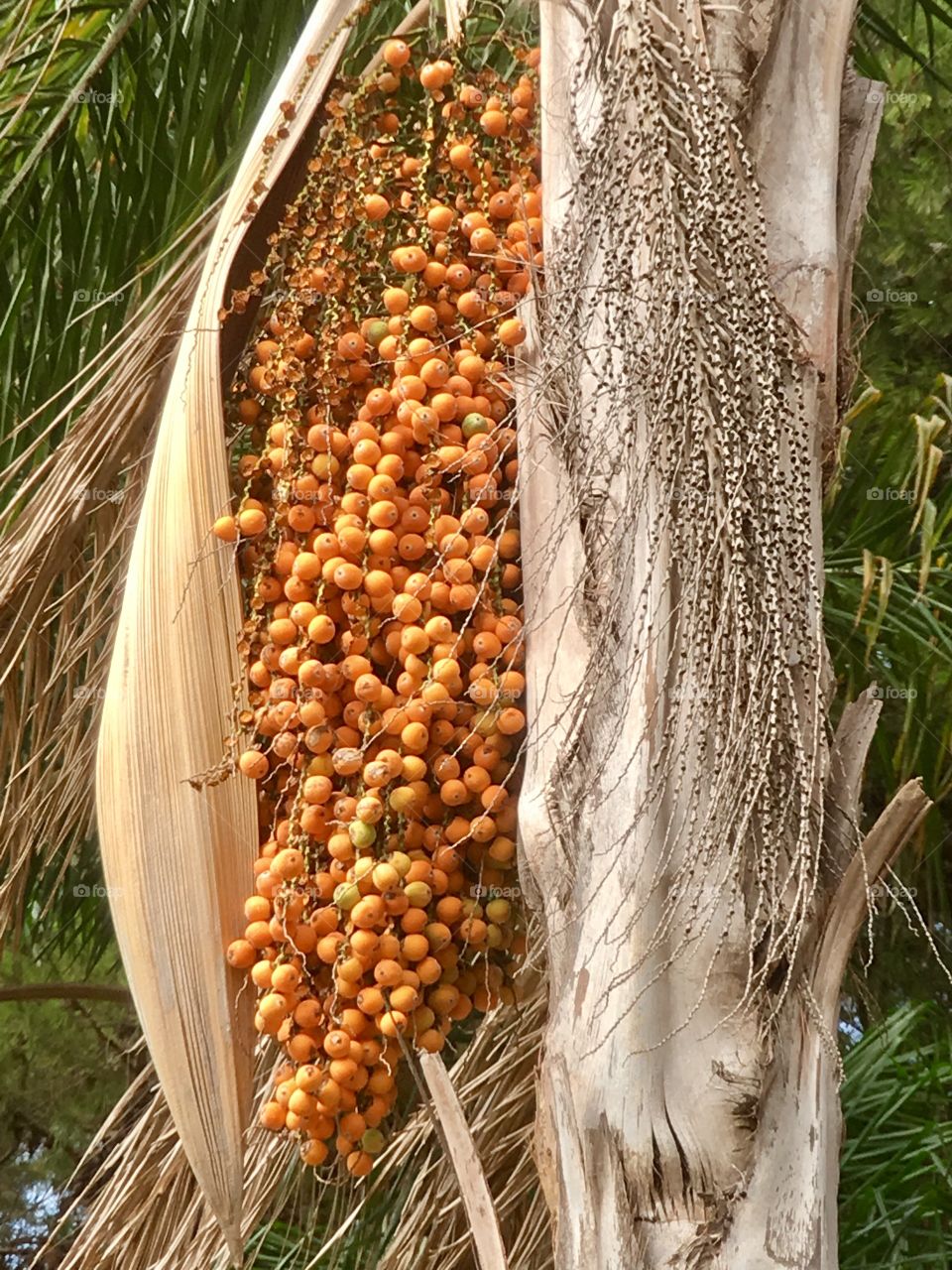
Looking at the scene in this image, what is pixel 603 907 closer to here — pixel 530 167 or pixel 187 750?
pixel 187 750

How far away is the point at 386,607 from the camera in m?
1.24

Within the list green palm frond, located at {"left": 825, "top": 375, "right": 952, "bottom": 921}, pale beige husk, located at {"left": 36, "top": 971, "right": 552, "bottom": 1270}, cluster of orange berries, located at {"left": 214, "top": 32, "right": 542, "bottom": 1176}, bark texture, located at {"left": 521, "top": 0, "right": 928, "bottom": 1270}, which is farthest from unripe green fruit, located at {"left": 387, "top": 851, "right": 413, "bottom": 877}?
green palm frond, located at {"left": 825, "top": 375, "right": 952, "bottom": 921}

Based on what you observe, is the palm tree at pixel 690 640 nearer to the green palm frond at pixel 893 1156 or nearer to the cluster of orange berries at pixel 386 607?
the cluster of orange berries at pixel 386 607

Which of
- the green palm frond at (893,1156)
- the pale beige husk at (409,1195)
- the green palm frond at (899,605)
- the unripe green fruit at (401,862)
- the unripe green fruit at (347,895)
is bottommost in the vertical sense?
the green palm frond at (893,1156)

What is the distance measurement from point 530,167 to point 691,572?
473 millimetres

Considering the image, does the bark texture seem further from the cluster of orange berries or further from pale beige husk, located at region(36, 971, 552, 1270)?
pale beige husk, located at region(36, 971, 552, 1270)

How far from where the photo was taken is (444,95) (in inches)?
53.1

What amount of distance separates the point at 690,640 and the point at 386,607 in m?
0.28

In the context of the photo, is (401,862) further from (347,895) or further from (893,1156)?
(893,1156)

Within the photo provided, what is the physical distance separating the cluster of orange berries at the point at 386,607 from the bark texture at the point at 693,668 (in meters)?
0.06

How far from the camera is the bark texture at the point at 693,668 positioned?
1.09 meters

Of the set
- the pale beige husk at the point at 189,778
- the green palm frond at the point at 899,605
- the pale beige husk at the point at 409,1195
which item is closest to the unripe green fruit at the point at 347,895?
the pale beige husk at the point at 189,778

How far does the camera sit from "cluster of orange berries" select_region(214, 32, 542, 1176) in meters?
1.20

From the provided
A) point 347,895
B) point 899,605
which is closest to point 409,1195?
point 347,895
